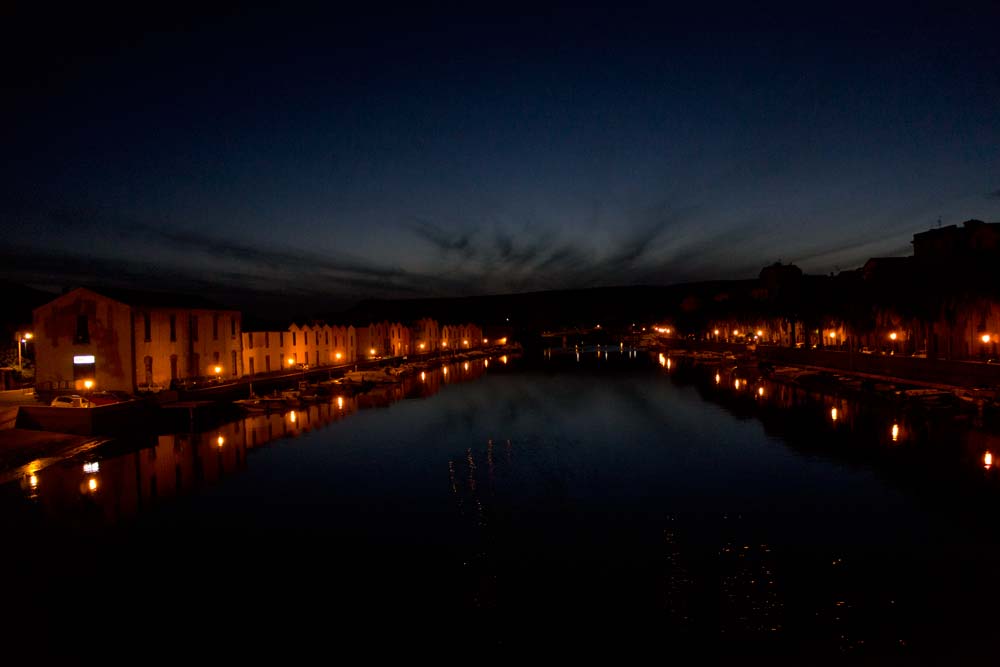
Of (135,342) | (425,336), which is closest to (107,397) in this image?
(135,342)

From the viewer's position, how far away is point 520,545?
1545 centimetres

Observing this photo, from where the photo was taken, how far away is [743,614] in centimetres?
1148

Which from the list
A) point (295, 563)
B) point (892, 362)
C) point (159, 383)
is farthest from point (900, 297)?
point (159, 383)

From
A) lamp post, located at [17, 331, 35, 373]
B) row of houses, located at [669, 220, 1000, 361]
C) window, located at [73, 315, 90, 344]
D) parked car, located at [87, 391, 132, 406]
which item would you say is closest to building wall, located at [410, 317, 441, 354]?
row of houses, located at [669, 220, 1000, 361]

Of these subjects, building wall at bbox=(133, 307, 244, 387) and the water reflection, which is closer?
the water reflection

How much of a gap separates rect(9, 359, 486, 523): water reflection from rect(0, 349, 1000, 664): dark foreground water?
0.51 feet

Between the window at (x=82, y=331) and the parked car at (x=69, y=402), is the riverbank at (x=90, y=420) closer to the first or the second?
the parked car at (x=69, y=402)

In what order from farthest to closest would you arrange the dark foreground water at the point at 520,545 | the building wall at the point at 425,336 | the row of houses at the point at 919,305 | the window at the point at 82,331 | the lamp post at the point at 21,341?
the building wall at the point at 425,336 → the lamp post at the point at 21,341 → the row of houses at the point at 919,305 → the window at the point at 82,331 → the dark foreground water at the point at 520,545

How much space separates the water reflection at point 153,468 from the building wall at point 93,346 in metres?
7.69

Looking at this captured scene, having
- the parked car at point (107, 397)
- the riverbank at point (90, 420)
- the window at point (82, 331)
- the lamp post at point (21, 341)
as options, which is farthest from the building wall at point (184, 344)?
the lamp post at point (21, 341)

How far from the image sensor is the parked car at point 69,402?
3027 cm

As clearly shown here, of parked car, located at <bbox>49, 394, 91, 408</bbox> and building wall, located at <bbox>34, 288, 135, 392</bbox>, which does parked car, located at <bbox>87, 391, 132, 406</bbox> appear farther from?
building wall, located at <bbox>34, 288, 135, 392</bbox>

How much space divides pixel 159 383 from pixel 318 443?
15.7 m

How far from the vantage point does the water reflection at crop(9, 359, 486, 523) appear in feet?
66.9
